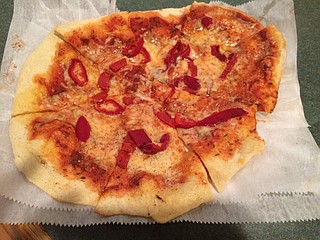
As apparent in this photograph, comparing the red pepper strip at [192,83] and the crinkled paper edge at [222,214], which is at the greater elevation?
the red pepper strip at [192,83]

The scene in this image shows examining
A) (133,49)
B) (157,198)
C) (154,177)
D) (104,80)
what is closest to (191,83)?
(133,49)

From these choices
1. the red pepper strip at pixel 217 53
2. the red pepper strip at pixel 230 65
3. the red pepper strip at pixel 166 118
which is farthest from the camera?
the red pepper strip at pixel 217 53

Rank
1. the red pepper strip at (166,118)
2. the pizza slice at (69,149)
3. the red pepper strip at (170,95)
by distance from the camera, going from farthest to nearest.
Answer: the red pepper strip at (170,95)
the red pepper strip at (166,118)
the pizza slice at (69,149)

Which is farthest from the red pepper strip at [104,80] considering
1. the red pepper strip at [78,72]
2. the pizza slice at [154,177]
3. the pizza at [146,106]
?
the pizza slice at [154,177]

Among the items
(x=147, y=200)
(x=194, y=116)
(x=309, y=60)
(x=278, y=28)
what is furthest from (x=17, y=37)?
(x=309, y=60)

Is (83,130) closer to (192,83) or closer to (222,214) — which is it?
(192,83)

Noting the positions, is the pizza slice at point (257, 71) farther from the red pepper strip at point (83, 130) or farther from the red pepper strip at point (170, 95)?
the red pepper strip at point (83, 130)

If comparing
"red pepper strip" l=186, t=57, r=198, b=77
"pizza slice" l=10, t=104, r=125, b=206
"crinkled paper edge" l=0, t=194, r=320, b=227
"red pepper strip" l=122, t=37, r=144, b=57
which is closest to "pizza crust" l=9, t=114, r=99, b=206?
"pizza slice" l=10, t=104, r=125, b=206

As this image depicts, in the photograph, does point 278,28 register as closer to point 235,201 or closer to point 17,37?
point 235,201
